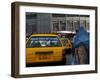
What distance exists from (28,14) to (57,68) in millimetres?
503

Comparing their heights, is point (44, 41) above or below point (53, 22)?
below

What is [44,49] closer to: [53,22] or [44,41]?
[44,41]

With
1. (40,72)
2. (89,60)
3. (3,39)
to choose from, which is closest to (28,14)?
(3,39)

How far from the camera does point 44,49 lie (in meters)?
2.04

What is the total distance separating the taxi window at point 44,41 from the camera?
200 cm

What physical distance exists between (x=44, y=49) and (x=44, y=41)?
7 cm

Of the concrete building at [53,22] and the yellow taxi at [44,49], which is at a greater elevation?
the concrete building at [53,22]

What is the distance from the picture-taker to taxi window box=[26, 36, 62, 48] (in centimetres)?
200

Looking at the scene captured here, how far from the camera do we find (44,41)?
205 cm

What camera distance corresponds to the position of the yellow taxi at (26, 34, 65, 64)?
1990 millimetres

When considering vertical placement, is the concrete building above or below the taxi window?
above

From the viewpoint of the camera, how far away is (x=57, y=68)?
2.08 meters

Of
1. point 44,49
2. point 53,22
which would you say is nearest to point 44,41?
point 44,49

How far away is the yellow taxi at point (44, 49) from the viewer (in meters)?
1.99
